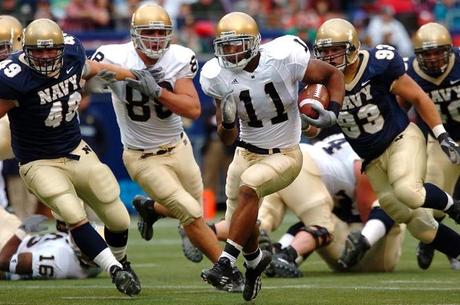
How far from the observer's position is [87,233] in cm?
654

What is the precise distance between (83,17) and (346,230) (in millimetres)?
6369

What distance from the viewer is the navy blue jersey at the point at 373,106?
7.34 m

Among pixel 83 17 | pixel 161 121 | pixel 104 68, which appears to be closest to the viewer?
pixel 104 68

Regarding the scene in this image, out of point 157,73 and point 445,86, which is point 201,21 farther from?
point 157,73

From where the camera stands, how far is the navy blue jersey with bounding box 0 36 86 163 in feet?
21.6

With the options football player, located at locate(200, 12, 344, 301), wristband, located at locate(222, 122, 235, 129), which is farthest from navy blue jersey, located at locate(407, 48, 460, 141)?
wristband, located at locate(222, 122, 235, 129)

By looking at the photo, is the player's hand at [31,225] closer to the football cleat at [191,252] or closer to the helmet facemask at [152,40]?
the football cleat at [191,252]

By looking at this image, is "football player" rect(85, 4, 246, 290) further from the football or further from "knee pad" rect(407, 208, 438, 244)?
"knee pad" rect(407, 208, 438, 244)

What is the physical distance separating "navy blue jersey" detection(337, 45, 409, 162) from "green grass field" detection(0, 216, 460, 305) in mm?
836

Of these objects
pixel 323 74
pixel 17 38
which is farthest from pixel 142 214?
pixel 323 74

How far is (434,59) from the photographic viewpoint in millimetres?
7836

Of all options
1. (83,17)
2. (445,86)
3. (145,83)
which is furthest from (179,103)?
(83,17)

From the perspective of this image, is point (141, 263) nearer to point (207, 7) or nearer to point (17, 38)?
point (17, 38)

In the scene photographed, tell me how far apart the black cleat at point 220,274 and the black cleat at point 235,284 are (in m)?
0.02
